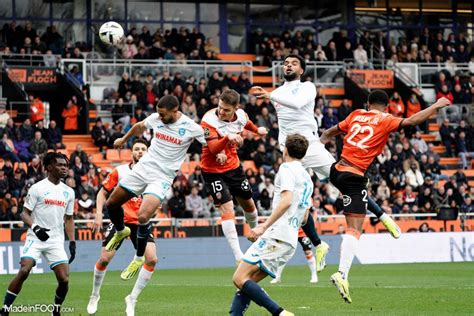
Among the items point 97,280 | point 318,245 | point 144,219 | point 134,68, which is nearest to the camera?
point 144,219

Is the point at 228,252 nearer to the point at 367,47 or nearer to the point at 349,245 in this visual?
the point at 349,245

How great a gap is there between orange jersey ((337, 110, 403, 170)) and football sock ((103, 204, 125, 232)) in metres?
3.40

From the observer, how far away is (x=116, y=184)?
1720cm

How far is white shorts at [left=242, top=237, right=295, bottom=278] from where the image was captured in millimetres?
12578

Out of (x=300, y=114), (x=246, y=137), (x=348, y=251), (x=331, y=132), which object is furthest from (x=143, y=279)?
(x=246, y=137)

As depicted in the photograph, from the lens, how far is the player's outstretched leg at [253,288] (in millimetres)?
12250

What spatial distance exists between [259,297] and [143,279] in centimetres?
A: 364

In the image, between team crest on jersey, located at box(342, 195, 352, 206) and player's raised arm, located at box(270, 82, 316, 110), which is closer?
team crest on jersey, located at box(342, 195, 352, 206)

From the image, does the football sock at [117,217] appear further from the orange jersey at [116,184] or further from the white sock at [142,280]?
the white sock at [142,280]

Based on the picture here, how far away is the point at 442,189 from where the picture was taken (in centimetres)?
3772

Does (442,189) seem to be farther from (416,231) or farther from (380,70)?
(380,70)

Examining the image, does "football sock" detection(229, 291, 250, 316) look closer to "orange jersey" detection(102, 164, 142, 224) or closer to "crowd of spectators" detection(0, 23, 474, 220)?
"orange jersey" detection(102, 164, 142, 224)

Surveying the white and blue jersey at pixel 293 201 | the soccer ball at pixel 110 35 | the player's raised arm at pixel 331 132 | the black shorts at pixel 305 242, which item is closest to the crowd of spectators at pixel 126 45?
the soccer ball at pixel 110 35

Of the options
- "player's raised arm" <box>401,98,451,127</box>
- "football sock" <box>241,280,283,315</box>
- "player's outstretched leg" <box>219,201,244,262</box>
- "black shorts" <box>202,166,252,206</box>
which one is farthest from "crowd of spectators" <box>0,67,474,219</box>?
"football sock" <box>241,280,283,315</box>
